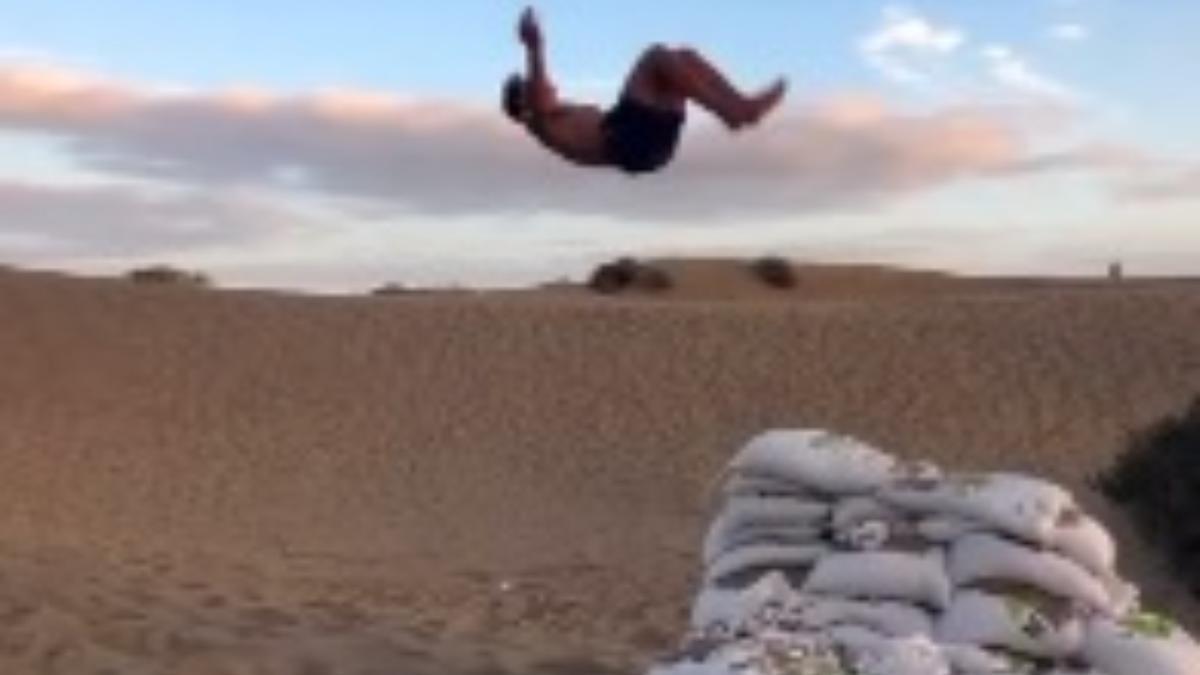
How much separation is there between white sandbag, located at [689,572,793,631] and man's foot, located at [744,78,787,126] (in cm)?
157

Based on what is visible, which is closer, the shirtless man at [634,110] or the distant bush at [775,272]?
the shirtless man at [634,110]

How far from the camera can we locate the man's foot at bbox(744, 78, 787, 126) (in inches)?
356

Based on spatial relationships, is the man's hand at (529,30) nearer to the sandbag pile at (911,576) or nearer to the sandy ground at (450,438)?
the sandbag pile at (911,576)

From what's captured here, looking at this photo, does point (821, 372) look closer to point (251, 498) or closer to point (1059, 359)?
point (1059, 359)

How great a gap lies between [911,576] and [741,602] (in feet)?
1.84

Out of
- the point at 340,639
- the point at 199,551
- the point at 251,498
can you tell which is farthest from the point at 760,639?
the point at 251,498

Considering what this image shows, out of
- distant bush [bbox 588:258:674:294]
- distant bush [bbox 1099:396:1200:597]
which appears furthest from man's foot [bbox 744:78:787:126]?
distant bush [bbox 588:258:674:294]

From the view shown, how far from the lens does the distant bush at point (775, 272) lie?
7356 centimetres

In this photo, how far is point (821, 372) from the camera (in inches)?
1519

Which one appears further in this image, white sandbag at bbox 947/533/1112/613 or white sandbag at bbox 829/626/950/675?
white sandbag at bbox 947/533/1112/613

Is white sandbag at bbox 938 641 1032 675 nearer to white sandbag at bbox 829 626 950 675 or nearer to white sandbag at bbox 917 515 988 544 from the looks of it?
white sandbag at bbox 829 626 950 675

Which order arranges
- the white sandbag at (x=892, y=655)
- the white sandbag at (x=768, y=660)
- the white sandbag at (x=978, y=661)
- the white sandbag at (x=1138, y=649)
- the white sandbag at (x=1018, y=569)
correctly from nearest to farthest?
the white sandbag at (x=768, y=660), the white sandbag at (x=892, y=655), the white sandbag at (x=978, y=661), the white sandbag at (x=1138, y=649), the white sandbag at (x=1018, y=569)

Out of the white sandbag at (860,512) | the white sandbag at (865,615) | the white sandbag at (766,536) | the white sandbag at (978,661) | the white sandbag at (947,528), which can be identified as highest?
the white sandbag at (860,512)

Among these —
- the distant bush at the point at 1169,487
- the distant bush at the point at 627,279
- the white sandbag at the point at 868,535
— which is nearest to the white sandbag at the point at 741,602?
the white sandbag at the point at 868,535
